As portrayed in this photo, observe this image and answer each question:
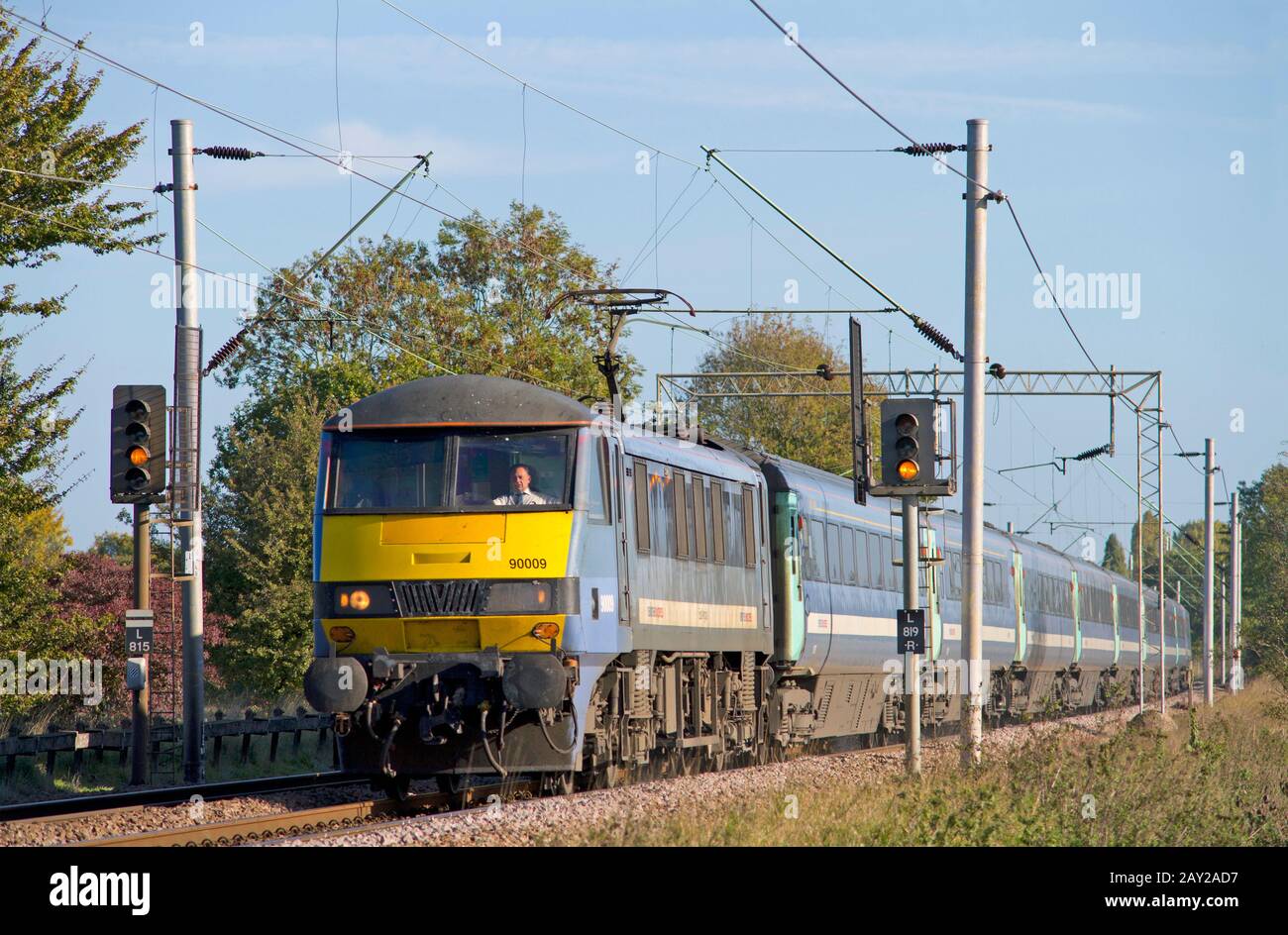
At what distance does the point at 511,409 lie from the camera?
1570cm

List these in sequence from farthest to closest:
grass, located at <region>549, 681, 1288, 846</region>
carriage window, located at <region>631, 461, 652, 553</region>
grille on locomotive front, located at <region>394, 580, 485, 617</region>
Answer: carriage window, located at <region>631, 461, 652, 553</region>
grille on locomotive front, located at <region>394, 580, 485, 617</region>
grass, located at <region>549, 681, 1288, 846</region>

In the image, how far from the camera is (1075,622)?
43.2 meters

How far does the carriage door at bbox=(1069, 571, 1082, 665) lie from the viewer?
42.9 metres

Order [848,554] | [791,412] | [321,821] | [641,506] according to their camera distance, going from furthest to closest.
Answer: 1. [791,412]
2. [848,554]
3. [641,506]
4. [321,821]

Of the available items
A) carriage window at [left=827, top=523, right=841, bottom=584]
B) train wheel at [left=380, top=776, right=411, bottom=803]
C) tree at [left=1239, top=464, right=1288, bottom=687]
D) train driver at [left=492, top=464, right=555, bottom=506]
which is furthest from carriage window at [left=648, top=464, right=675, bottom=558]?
tree at [left=1239, top=464, right=1288, bottom=687]

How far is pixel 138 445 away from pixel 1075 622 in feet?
96.2

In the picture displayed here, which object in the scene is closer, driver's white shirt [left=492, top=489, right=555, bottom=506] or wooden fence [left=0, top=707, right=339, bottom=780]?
driver's white shirt [left=492, top=489, right=555, bottom=506]

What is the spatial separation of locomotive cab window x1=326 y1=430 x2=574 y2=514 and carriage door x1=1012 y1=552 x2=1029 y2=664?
70.4 feet

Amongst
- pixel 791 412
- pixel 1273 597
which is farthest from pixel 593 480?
pixel 791 412

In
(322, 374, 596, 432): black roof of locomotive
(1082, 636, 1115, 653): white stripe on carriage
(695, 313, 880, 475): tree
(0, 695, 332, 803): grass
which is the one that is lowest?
(0, 695, 332, 803): grass

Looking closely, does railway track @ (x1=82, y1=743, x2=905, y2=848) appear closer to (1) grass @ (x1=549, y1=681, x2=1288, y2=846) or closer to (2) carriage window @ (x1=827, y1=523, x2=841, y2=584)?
(1) grass @ (x1=549, y1=681, x2=1288, y2=846)

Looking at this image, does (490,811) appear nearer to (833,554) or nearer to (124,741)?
(124,741)
